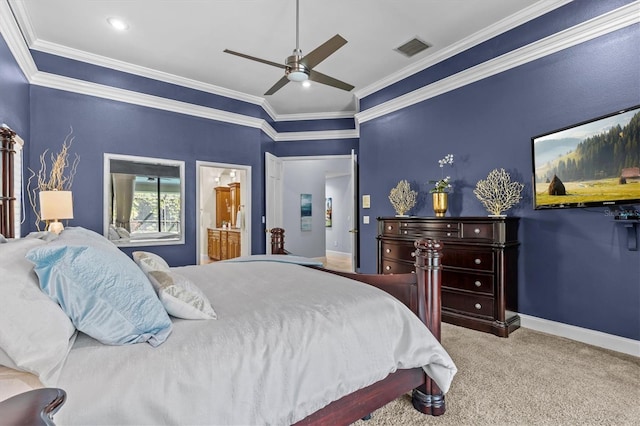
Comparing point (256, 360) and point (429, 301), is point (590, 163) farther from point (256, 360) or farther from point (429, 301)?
point (256, 360)

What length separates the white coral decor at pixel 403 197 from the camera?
410 cm

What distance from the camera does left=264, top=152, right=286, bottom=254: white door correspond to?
17.4 ft

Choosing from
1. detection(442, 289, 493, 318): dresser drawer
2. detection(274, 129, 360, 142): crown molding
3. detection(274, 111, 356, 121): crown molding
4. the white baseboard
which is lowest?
the white baseboard

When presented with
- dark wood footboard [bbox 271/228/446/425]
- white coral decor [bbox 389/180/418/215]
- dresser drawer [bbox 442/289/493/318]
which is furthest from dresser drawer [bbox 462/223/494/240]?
dark wood footboard [bbox 271/228/446/425]

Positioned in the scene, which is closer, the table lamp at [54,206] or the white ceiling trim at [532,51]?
the white ceiling trim at [532,51]

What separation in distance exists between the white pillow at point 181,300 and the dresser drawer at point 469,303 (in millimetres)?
2646

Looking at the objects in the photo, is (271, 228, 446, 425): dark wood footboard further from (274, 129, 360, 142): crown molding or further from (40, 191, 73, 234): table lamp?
(274, 129, 360, 142): crown molding

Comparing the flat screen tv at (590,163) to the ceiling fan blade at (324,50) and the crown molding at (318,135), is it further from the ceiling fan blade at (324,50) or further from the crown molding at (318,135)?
the crown molding at (318,135)

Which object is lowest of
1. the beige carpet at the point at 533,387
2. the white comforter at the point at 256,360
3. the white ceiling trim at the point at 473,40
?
the beige carpet at the point at 533,387

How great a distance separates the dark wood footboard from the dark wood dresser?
138 centimetres

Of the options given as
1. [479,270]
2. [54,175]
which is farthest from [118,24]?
[479,270]

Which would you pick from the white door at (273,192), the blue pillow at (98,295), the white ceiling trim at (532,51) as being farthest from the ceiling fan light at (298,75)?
the white door at (273,192)

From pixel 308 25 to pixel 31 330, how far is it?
3.39m

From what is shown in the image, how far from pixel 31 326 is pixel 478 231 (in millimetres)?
3177
